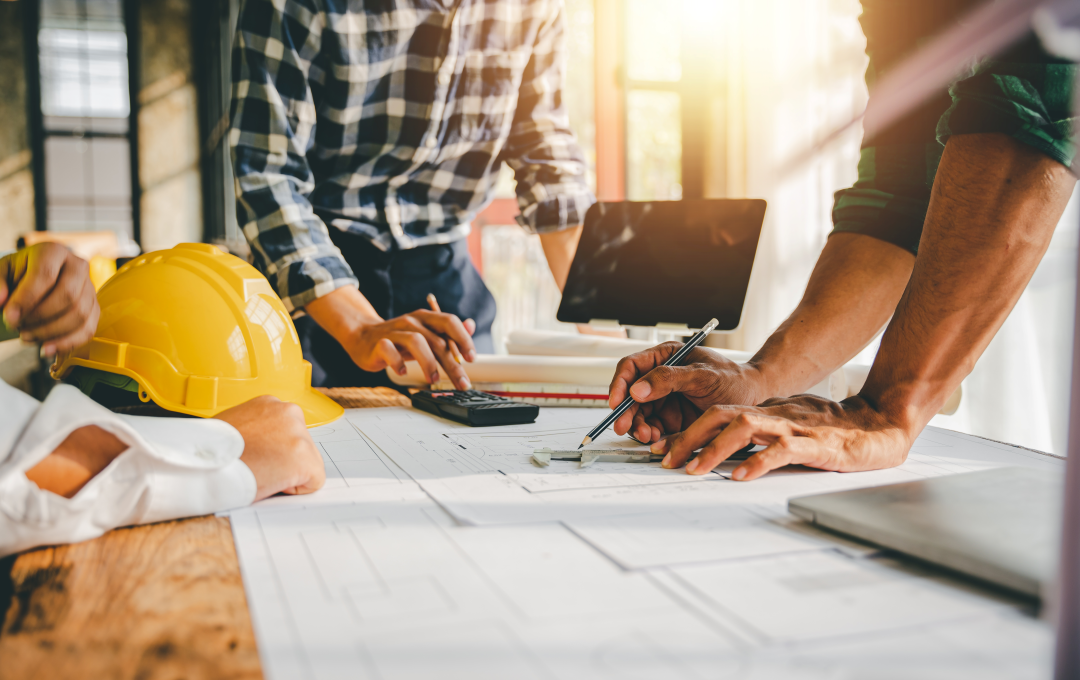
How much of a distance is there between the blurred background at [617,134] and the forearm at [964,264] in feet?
1.02

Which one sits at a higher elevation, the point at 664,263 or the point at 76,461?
the point at 664,263

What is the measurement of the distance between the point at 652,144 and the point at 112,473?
3.07 m

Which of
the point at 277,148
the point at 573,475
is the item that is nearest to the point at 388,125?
the point at 277,148

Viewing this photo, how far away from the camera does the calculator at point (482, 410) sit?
2.97ft

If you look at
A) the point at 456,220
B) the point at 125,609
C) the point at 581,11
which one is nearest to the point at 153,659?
the point at 125,609

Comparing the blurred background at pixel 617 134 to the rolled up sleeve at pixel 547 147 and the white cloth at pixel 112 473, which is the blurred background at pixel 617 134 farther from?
the rolled up sleeve at pixel 547 147

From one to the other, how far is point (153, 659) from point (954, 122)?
790 mm

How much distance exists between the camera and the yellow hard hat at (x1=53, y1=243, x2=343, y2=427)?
2.78ft

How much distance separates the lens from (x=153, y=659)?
0.33 m

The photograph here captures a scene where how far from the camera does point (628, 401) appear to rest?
0.80 m

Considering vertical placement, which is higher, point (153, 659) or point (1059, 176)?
point (1059, 176)

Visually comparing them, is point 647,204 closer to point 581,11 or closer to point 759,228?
point 759,228

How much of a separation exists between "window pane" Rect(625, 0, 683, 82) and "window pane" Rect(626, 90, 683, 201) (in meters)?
0.09

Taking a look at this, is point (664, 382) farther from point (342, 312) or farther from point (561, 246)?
point (561, 246)
